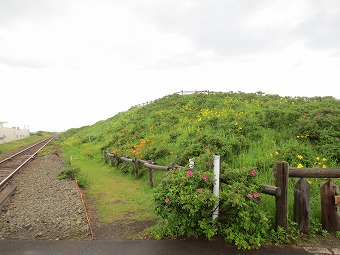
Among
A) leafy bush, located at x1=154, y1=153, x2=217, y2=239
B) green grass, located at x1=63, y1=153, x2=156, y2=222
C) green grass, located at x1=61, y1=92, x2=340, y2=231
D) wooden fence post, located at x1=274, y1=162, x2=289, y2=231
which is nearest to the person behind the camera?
leafy bush, located at x1=154, y1=153, x2=217, y2=239

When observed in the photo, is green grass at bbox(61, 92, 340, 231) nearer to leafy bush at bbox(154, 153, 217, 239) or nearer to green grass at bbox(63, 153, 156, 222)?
green grass at bbox(63, 153, 156, 222)

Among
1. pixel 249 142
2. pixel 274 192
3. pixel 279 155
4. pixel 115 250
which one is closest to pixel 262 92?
pixel 249 142

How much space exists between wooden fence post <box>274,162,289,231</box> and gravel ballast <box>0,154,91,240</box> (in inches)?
142

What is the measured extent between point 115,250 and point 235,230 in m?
2.05

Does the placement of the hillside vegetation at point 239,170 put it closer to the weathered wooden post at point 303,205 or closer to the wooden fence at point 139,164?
the weathered wooden post at point 303,205

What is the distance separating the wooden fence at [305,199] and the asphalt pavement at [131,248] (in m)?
0.59

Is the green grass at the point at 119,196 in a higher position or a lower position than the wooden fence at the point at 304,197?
lower

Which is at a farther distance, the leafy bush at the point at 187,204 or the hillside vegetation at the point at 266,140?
the hillside vegetation at the point at 266,140

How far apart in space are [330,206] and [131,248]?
358cm

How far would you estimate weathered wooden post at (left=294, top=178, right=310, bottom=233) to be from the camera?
14.4 ft

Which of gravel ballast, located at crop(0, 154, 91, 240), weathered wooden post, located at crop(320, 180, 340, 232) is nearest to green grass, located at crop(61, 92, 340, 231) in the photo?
weathered wooden post, located at crop(320, 180, 340, 232)

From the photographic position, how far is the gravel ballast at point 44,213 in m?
4.93

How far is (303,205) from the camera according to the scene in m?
4.40

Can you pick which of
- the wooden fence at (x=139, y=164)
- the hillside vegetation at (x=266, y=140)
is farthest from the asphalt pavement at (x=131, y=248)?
the hillside vegetation at (x=266, y=140)
